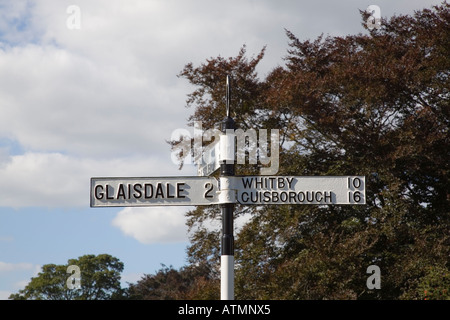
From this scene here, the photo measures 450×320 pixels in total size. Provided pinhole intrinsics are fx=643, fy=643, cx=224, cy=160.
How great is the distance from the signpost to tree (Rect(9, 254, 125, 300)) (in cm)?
2962

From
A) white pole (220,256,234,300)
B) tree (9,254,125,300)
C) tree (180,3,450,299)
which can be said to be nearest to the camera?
white pole (220,256,234,300)

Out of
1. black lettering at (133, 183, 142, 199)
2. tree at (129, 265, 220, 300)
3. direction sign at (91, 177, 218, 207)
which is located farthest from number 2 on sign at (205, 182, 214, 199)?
tree at (129, 265, 220, 300)

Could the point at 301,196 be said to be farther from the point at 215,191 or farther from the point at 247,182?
the point at 215,191

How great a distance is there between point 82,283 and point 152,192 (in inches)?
1229

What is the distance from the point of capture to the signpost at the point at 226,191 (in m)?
6.89

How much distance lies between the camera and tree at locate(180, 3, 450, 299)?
14.9 m

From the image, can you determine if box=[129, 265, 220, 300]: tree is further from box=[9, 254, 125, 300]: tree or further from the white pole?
the white pole

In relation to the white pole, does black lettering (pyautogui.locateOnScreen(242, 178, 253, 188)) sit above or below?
above

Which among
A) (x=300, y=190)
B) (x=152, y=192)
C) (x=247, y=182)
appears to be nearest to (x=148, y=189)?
(x=152, y=192)

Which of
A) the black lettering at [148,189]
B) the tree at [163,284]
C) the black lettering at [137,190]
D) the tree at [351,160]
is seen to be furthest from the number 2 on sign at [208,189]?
the tree at [163,284]

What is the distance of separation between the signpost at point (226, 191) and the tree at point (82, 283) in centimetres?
2962
